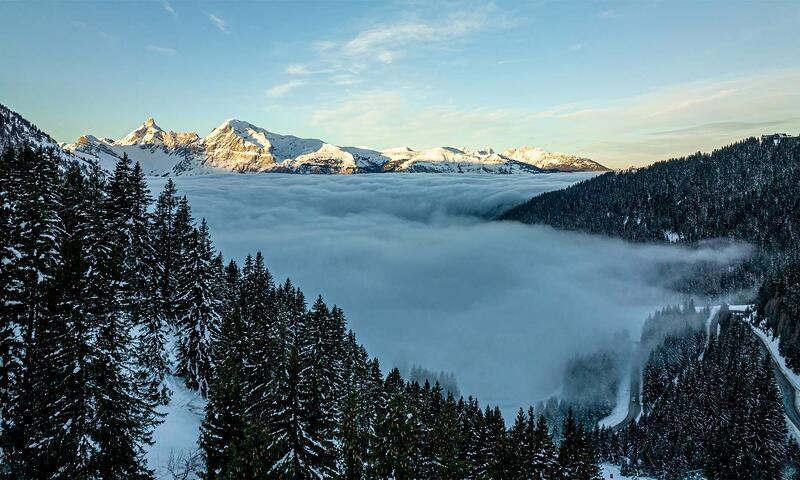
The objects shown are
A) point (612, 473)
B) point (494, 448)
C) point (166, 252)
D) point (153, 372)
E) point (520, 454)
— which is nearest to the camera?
point (153, 372)

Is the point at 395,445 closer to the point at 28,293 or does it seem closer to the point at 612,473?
the point at 28,293

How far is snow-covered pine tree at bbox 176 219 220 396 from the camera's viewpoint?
42875mm

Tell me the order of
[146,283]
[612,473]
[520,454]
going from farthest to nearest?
1. [612,473]
2. [146,283]
3. [520,454]

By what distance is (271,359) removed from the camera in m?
41.1

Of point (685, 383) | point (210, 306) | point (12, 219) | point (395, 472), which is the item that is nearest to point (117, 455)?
point (395, 472)

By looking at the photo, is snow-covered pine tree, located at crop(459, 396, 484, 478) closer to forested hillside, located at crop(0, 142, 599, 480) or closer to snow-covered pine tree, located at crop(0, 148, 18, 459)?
→ forested hillside, located at crop(0, 142, 599, 480)

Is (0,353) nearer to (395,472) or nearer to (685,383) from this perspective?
(395,472)

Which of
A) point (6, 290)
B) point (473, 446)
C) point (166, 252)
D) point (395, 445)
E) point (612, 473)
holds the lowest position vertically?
point (612, 473)

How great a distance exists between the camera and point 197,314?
4291 centimetres

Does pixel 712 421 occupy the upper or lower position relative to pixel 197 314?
lower

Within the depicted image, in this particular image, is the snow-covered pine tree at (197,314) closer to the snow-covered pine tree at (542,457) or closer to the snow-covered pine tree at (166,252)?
the snow-covered pine tree at (166,252)

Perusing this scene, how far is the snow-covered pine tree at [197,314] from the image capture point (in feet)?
141

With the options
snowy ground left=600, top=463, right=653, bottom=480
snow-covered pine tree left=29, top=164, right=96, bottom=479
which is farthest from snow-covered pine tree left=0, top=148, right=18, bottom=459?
snowy ground left=600, top=463, right=653, bottom=480

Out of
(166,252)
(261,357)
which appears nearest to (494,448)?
(261,357)
